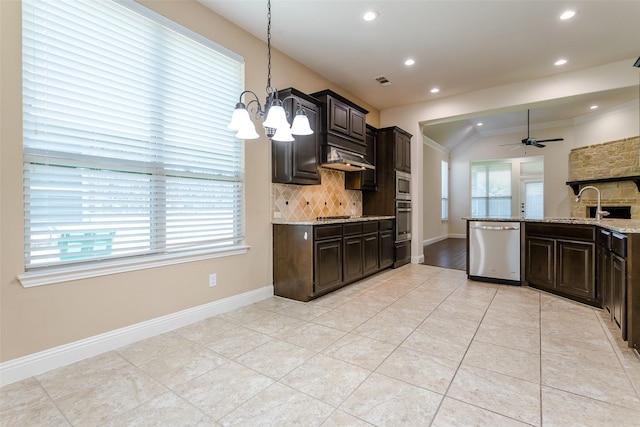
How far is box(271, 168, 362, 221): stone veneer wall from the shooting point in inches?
149

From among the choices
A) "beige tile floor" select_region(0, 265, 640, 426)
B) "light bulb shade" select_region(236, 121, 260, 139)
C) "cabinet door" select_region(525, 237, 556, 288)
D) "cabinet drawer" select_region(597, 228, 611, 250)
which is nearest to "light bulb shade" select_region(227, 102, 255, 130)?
"light bulb shade" select_region(236, 121, 260, 139)

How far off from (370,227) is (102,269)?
325cm

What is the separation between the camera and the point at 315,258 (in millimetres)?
3359

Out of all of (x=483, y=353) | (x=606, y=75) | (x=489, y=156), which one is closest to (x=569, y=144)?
(x=489, y=156)

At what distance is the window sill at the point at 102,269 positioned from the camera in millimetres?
1939

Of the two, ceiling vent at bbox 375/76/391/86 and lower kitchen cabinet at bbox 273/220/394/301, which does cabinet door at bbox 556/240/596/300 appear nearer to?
lower kitchen cabinet at bbox 273/220/394/301

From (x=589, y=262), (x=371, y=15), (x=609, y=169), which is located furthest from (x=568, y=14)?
(x=609, y=169)

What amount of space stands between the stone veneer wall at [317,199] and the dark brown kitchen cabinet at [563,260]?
2.62m

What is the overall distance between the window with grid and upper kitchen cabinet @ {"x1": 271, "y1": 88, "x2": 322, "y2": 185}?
710 cm

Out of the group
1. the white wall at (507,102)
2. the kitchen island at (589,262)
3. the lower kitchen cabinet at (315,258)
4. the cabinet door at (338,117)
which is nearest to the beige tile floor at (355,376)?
the kitchen island at (589,262)

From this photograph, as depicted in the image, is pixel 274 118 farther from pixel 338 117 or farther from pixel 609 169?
pixel 609 169

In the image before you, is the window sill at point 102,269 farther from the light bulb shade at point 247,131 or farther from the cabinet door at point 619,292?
the cabinet door at point 619,292

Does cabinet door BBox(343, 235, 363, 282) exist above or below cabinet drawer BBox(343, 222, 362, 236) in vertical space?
below

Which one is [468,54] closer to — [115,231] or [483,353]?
[483,353]
